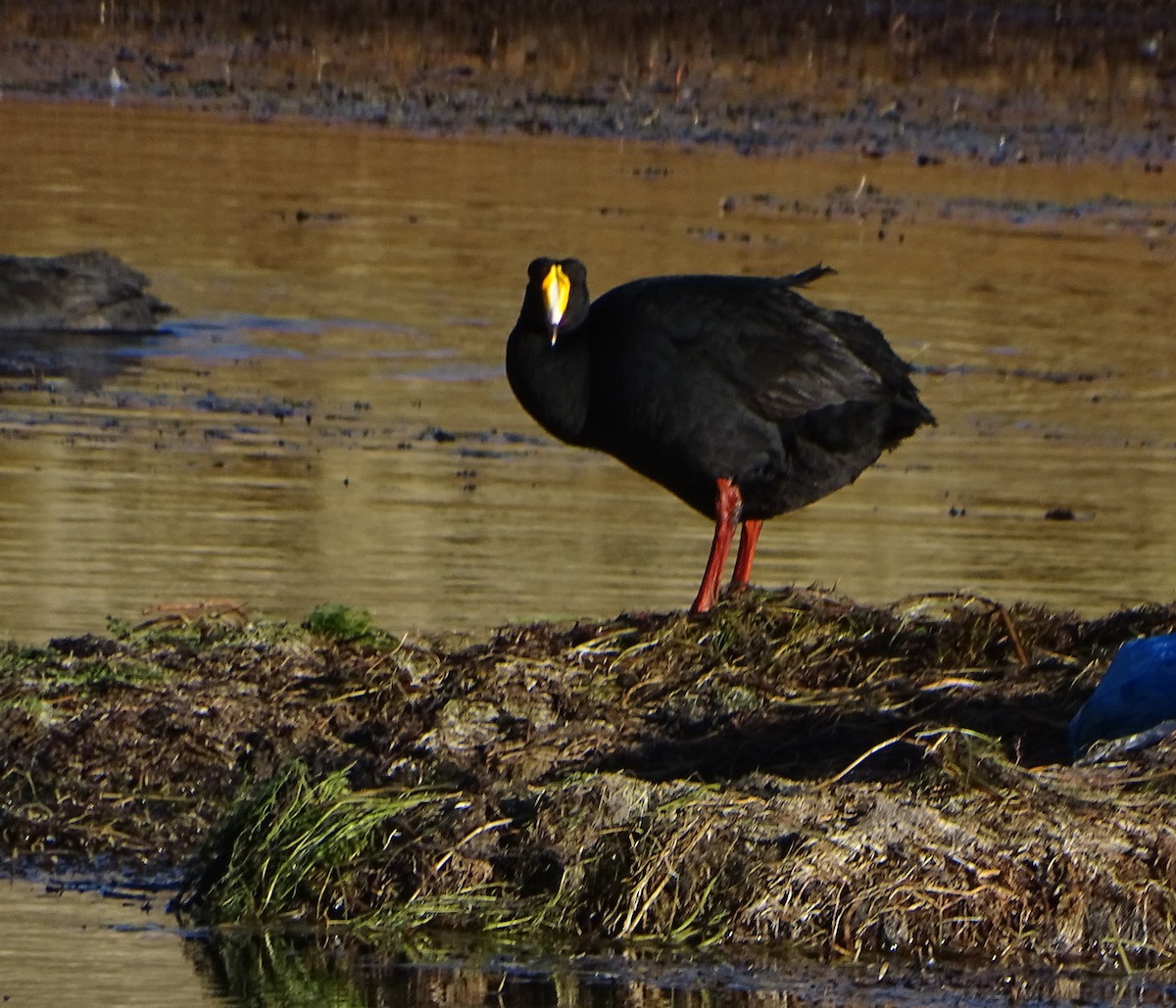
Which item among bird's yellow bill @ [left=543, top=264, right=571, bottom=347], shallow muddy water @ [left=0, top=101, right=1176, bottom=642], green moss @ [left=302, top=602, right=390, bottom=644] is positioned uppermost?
bird's yellow bill @ [left=543, top=264, right=571, bottom=347]

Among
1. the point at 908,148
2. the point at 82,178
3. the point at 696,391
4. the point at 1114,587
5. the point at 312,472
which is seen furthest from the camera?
the point at 908,148

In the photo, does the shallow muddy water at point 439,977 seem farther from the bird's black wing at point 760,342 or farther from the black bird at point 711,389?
the bird's black wing at point 760,342

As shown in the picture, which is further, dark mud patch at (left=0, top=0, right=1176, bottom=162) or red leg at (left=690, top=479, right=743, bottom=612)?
dark mud patch at (left=0, top=0, right=1176, bottom=162)

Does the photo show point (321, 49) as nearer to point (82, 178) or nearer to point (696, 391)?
point (82, 178)

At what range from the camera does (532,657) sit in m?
7.68

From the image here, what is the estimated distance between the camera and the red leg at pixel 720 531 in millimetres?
8539

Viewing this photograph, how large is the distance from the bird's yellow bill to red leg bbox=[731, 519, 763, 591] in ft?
2.93

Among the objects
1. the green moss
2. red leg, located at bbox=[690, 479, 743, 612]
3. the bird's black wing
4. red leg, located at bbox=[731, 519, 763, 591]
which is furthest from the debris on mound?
the bird's black wing

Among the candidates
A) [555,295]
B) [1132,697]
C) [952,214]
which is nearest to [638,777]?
[1132,697]

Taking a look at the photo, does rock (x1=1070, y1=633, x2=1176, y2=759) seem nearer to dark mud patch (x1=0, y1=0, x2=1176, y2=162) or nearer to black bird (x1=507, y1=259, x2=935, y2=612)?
black bird (x1=507, y1=259, x2=935, y2=612)

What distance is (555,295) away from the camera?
8867 mm

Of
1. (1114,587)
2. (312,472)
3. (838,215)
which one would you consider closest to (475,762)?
(1114,587)

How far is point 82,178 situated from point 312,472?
10305 millimetres

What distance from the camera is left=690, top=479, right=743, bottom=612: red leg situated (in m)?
8.54
